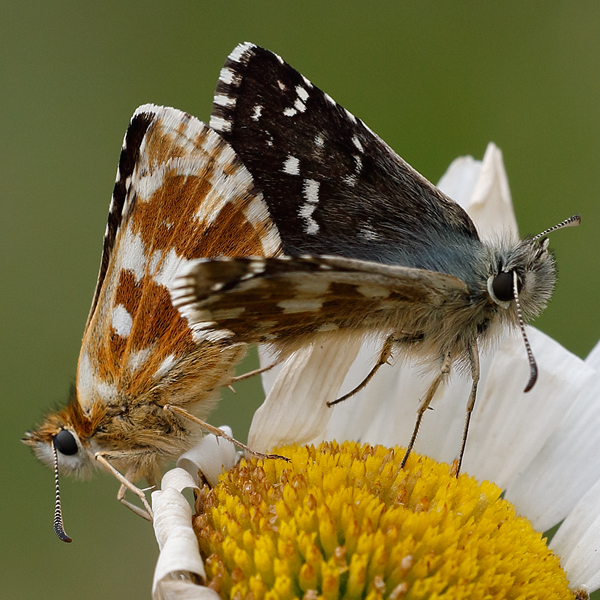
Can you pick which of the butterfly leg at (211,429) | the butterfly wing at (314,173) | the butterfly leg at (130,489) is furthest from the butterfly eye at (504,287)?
the butterfly leg at (130,489)

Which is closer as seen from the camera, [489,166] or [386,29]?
[489,166]

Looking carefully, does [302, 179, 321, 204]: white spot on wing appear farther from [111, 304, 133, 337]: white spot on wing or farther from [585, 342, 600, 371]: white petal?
[585, 342, 600, 371]: white petal

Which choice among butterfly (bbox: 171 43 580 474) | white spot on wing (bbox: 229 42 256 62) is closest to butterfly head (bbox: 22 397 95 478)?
butterfly (bbox: 171 43 580 474)

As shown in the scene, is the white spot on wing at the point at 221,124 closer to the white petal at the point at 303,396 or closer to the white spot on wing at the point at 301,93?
the white spot on wing at the point at 301,93

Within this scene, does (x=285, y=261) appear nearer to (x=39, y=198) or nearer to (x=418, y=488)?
(x=418, y=488)

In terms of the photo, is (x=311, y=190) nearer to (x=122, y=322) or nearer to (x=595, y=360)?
(x=122, y=322)

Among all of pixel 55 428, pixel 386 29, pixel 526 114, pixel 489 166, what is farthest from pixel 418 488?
pixel 386 29

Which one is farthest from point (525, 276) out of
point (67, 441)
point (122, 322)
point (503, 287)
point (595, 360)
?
point (67, 441)
